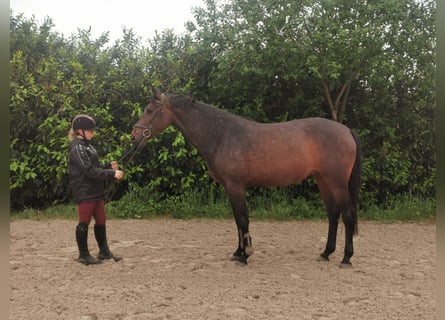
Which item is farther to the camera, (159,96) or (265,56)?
(265,56)

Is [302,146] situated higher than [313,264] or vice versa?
[302,146]

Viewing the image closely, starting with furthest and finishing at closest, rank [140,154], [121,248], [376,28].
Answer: [140,154] → [376,28] → [121,248]

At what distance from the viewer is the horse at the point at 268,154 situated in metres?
4.53

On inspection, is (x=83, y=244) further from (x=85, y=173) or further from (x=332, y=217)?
(x=332, y=217)

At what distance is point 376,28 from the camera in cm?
653

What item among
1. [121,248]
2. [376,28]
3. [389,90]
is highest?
[376,28]

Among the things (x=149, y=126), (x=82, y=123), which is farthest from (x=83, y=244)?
(x=149, y=126)

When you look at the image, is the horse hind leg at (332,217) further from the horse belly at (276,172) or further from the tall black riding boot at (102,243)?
the tall black riding boot at (102,243)

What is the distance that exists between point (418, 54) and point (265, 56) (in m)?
2.92

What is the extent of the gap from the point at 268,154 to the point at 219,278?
5.09ft

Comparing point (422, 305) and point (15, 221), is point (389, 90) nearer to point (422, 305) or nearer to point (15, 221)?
point (422, 305)

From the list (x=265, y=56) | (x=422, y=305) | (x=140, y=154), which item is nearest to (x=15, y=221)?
(x=140, y=154)

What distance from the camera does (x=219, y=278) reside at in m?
4.05

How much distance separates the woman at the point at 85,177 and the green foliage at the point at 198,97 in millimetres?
3022
